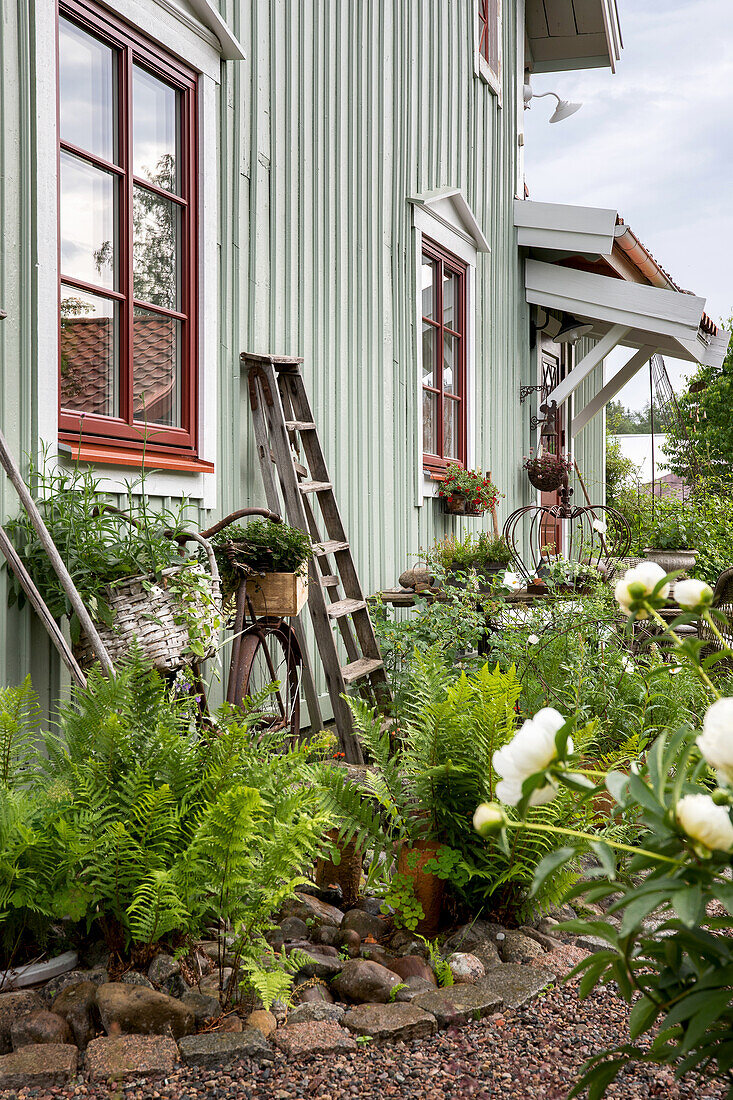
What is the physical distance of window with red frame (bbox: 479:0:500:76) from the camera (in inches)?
303

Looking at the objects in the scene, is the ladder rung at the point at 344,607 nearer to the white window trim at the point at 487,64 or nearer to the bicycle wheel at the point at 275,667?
the bicycle wheel at the point at 275,667

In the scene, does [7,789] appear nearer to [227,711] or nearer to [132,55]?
[227,711]

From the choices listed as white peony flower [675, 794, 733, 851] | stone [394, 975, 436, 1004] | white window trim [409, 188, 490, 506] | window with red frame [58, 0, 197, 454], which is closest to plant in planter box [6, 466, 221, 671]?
window with red frame [58, 0, 197, 454]

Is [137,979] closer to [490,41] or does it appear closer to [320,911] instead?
[320,911]

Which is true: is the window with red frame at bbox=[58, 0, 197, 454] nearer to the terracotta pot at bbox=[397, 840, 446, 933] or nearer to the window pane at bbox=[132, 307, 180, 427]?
the window pane at bbox=[132, 307, 180, 427]

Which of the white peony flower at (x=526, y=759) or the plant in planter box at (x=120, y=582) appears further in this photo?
the plant in planter box at (x=120, y=582)

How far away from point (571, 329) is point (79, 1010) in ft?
28.9

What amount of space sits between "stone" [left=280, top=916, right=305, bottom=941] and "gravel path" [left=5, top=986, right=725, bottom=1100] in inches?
21.7

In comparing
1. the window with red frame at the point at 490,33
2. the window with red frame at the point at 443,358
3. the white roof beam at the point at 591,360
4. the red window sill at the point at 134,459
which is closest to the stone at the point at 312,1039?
the red window sill at the point at 134,459

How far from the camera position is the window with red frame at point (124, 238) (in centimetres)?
324

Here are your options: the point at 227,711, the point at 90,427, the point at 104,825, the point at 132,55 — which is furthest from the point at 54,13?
the point at 104,825

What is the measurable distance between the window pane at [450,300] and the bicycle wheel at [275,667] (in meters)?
3.41

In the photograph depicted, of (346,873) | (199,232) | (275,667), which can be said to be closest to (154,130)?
(199,232)

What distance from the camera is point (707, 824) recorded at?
0.91m
